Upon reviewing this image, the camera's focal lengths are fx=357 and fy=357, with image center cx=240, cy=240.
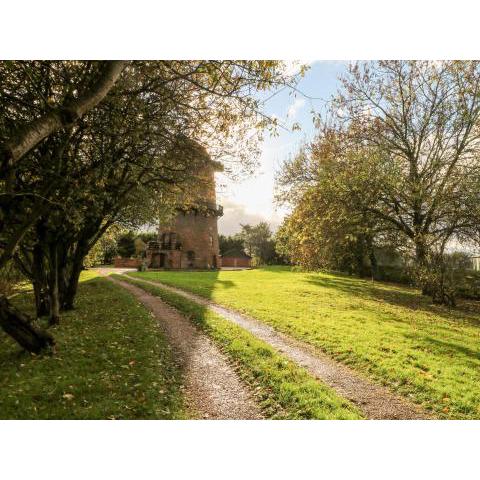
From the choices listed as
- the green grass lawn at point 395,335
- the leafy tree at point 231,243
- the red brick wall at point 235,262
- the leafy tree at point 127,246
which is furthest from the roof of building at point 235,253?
the green grass lawn at point 395,335

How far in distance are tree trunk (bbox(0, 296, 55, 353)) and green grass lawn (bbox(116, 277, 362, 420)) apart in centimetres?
459

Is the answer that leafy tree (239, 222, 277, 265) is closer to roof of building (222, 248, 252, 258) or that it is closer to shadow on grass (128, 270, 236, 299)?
roof of building (222, 248, 252, 258)

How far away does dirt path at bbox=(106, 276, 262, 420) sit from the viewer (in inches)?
250

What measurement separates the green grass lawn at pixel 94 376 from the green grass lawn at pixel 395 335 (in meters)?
4.55

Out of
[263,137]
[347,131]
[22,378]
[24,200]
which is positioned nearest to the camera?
[22,378]

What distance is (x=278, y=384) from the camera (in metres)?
7.20

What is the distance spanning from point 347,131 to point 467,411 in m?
18.8

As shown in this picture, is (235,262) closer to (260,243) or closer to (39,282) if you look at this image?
(260,243)

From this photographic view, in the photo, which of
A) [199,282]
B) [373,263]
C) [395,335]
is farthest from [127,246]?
[395,335]

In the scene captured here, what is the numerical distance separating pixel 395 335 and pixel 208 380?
7740 mm

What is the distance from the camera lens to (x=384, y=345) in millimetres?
10750

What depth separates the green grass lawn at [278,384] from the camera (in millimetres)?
6273
